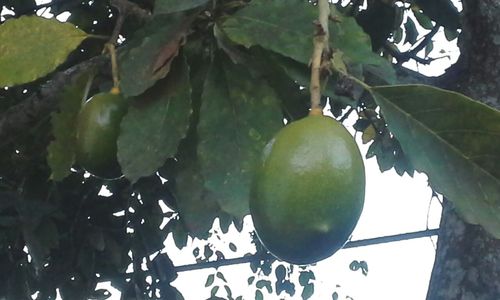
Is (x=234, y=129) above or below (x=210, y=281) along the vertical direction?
above

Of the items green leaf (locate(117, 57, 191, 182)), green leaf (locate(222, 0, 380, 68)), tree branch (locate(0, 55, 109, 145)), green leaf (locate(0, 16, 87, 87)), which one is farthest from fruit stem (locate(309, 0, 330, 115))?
tree branch (locate(0, 55, 109, 145))

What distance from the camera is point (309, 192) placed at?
2.49ft

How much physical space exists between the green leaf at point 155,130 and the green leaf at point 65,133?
14 cm

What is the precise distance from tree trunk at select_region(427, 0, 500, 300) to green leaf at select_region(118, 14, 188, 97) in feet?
2.78

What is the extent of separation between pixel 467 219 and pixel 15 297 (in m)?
1.71

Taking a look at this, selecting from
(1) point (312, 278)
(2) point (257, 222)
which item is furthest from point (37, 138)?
(1) point (312, 278)

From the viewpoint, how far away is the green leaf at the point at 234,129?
0.97m

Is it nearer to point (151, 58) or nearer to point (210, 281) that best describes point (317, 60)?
point (151, 58)

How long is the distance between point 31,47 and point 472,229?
3.56 ft

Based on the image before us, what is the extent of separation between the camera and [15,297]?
2.32 metres

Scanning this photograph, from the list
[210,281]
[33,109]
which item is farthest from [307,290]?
[33,109]

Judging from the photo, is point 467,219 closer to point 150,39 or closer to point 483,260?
point 150,39

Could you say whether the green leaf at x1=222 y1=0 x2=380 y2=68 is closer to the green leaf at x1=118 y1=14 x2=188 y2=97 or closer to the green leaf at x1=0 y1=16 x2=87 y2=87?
the green leaf at x1=118 y1=14 x2=188 y2=97

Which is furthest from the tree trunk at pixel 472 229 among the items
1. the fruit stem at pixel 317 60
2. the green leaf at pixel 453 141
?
the fruit stem at pixel 317 60
